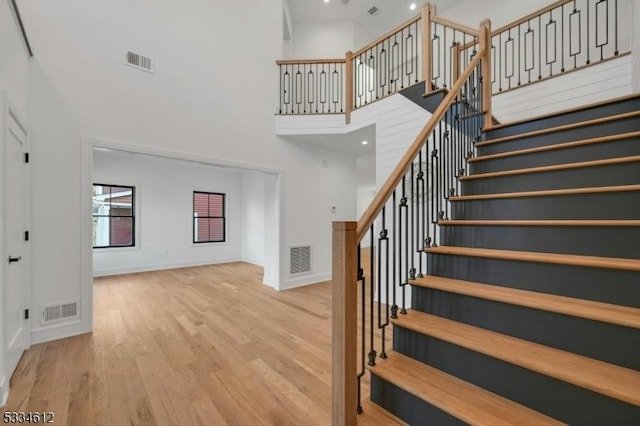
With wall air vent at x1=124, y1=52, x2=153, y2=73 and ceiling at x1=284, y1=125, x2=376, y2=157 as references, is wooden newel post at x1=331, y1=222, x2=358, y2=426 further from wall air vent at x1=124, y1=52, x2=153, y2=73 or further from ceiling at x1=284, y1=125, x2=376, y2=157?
wall air vent at x1=124, y1=52, x2=153, y2=73

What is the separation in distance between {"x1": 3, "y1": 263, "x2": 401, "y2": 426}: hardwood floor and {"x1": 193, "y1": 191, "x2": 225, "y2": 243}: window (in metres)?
3.65

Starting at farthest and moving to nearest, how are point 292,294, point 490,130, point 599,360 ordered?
1. point 292,294
2. point 490,130
3. point 599,360

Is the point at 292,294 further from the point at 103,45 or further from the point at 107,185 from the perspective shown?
the point at 107,185

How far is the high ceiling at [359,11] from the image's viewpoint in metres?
6.12

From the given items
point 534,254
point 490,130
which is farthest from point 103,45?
point 534,254

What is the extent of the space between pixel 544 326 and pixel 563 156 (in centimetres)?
150

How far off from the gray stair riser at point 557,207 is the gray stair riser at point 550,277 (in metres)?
0.48

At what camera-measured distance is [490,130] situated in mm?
2844

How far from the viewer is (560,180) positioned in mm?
1951

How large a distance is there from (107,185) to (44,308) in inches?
166

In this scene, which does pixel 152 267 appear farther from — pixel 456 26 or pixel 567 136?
pixel 567 136

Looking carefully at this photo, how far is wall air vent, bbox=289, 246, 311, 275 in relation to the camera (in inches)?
203

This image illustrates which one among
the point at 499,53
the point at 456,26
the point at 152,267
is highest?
the point at 499,53

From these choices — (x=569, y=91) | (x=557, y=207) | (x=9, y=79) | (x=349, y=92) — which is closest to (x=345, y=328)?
(x=557, y=207)
